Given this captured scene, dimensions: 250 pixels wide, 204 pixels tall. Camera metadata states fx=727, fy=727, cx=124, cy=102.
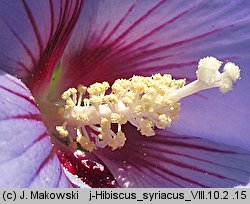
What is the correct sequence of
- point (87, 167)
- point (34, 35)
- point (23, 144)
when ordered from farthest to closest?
point (87, 167) < point (34, 35) < point (23, 144)

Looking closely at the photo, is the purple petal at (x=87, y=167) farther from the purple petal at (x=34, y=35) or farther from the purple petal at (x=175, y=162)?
the purple petal at (x=34, y=35)

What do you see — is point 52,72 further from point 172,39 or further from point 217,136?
point 217,136

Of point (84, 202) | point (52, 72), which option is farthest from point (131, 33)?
point (84, 202)

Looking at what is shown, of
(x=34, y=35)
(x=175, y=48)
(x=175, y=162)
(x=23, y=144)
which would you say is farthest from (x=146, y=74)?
(x=23, y=144)

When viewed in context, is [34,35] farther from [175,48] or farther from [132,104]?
[175,48]

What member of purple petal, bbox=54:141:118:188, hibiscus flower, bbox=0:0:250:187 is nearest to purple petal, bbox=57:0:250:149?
hibiscus flower, bbox=0:0:250:187

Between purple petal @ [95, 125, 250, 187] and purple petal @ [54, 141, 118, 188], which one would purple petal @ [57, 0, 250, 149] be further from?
purple petal @ [54, 141, 118, 188]
